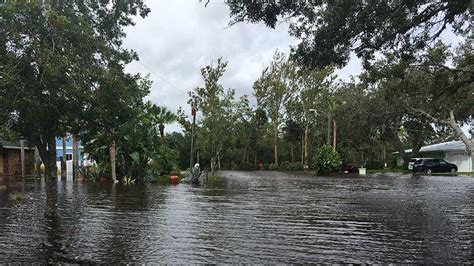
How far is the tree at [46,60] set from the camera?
15141 mm

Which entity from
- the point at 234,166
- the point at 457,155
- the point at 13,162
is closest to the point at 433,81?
the point at 457,155

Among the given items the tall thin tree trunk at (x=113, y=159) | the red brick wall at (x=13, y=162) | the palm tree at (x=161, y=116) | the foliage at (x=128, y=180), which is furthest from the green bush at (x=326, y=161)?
the red brick wall at (x=13, y=162)

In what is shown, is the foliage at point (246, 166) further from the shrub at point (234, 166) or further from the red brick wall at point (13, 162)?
the red brick wall at point (13, 162)

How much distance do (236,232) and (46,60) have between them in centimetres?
935

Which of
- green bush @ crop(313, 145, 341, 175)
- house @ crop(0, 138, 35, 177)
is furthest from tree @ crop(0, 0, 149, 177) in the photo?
green bush @ crop(313, 145, 341, 175)

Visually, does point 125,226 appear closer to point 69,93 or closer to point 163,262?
point 163,262

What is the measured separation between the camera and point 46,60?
14883mm

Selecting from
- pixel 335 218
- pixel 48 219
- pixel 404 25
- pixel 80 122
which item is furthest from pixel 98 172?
pixel 404 25

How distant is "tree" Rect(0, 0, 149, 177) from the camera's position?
49.7 feet

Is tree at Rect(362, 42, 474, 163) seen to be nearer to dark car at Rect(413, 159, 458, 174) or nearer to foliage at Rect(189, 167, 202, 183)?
dark car at Rect(413, 159, 458, 174)

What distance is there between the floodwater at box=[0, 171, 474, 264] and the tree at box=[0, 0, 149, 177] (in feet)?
13.0

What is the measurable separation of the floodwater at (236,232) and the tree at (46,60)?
13.0 feet

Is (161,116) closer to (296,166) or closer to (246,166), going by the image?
(296,166)

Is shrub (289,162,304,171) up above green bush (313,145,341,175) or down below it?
below
